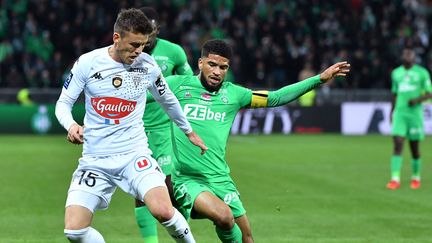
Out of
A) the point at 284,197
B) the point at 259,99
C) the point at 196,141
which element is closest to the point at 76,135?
the point at 196,141

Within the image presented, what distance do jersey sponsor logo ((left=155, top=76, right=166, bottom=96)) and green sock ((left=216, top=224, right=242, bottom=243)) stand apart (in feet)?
4.06

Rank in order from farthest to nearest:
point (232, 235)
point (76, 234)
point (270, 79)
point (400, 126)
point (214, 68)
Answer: point (270, 79)
point (400, 126)
point (214, 68)
point (232, 235)
point (76, 234)

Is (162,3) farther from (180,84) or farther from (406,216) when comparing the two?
(180,84)

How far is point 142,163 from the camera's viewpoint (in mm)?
7242

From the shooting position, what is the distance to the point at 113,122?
7203mm

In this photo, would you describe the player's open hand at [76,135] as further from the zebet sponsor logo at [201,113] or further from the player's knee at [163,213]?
the zebet sponsor logo at [201,113]

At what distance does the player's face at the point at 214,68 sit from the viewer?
8047 mm

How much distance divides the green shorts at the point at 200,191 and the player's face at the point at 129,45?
132 cm

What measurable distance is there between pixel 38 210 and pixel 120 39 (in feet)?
19.5

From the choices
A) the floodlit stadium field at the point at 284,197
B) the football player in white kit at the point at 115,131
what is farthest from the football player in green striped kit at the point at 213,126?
the floodlit stadium field at the point at 284,197

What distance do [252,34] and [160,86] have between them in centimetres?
2271

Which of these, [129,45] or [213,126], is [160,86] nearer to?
[129,45]

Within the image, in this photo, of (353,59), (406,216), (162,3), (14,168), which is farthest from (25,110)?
(406,216)

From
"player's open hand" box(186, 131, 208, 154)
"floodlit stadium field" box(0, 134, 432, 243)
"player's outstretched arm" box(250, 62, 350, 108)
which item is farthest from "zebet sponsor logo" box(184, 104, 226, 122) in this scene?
"floodlit stadium field" box(0, 134, 432, 243)
